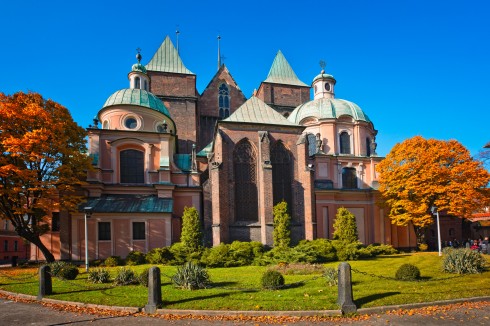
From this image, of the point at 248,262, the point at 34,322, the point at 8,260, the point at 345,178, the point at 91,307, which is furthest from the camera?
the point at 8,260

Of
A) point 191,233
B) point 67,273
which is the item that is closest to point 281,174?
point 191,233

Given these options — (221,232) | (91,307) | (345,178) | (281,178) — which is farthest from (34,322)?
(345,178)

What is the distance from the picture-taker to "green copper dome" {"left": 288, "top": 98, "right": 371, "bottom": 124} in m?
40.2

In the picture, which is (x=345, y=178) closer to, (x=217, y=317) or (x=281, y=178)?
(x=281, y=178)

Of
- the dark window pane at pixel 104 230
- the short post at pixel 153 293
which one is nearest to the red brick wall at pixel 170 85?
the dark window pane at pixel 104 230

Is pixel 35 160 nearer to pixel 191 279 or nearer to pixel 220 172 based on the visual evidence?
pixel 220 172

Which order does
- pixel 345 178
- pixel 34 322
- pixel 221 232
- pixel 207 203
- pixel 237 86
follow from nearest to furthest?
pixel 34 322
pixel 221 232
pixel 207 203
pixel 345 178
pixel 237 86

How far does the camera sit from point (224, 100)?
48.7 metres

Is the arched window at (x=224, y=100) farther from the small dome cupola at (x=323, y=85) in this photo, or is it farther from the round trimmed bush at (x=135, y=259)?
the round trimmed bush at (x=135, y=259)

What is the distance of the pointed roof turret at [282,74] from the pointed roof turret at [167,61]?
12.4 metres

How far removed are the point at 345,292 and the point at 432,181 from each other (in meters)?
24.5

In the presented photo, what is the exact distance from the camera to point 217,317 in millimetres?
10625

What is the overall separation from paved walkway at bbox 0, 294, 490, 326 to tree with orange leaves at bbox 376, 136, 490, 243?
69.5 ft

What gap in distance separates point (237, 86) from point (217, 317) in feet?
137
